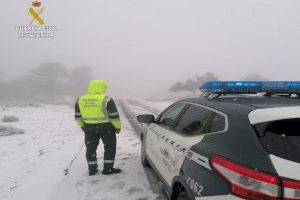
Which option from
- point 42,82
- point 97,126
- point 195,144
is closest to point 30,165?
point 97,126

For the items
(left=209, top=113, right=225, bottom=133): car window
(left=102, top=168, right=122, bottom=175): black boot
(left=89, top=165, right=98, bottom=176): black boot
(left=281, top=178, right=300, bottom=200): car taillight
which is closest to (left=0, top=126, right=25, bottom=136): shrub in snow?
(left=89, top=165, right=98, bottom=176): black boot

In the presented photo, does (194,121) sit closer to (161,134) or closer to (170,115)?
(161,134)

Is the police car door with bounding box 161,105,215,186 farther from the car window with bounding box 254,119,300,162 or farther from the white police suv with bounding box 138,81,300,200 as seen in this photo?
the car window with bounding box 254,119,300,162

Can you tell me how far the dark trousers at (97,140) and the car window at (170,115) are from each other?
1.26 meters

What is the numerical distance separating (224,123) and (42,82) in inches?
3790

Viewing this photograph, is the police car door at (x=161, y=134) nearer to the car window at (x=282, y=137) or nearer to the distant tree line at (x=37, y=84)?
the car window at (x=282, y=137)

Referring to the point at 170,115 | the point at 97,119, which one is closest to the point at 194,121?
the point at 170,115

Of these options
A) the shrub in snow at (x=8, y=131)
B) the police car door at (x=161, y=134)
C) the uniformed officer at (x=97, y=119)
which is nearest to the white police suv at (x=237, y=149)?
the police car door at (x=161, y=134)

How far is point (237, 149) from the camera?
2.57 metres

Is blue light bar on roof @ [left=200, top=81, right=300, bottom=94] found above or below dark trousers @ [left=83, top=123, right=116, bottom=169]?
above

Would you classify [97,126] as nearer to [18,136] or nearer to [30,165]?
[30,165]

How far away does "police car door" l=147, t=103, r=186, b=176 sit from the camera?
4535 mm

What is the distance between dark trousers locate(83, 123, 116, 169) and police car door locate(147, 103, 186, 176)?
0.94 meters

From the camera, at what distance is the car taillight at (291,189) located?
2.16 m
